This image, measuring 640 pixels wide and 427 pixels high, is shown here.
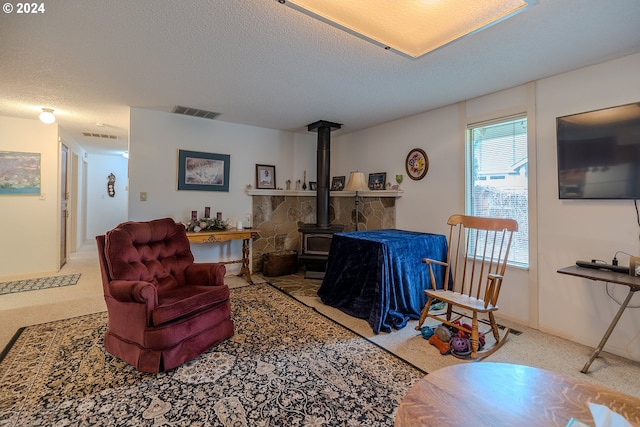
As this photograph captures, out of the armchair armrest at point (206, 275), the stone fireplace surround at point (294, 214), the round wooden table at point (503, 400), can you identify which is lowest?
the round wooden table at point (503, 400)

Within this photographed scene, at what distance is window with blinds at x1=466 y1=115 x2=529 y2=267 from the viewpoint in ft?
9.68

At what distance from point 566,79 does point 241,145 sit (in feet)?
13.3

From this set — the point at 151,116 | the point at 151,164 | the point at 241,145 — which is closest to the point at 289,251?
the point at 241,145

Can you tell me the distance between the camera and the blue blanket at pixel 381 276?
273 centimetres

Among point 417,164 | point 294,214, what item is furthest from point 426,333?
point 294,214

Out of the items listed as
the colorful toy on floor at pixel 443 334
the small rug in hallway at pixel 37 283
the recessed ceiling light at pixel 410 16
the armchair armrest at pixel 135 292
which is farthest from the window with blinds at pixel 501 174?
the small rug in hallway at pixel 37 283

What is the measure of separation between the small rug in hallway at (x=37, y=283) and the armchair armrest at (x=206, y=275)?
2.68m

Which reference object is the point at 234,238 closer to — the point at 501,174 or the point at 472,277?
the point at 472,277

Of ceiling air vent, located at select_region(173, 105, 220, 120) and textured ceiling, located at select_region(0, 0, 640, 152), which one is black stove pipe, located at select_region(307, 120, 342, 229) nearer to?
textured ceiling, located at select_region(0, 0, 640, 152)

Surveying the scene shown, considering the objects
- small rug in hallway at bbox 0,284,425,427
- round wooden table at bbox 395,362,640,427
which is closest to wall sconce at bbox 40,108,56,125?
small rug in hallway at bbox 0,284,425,427

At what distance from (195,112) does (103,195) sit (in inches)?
212

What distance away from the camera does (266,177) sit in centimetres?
489

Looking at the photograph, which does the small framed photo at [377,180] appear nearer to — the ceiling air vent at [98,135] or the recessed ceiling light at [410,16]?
the recessed ceiling light at [410,16]

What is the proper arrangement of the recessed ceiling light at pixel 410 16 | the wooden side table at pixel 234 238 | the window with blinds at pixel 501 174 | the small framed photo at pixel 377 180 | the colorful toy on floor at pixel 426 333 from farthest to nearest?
the small framed photo at pixel 377 180 < the wooden side table at pixel 234 238 < the window with blinds at pixel 501 174 < the colorful toy on floor at pixel 426 333 < the recessed ceiling light at pixel 410 16
